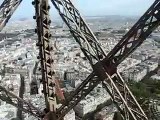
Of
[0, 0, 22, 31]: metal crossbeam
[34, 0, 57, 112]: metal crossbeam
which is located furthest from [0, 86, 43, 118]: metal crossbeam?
[0, 0, 22, 31]: metal crossbeam

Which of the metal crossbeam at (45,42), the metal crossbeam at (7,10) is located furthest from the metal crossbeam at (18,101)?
the metal crossbeam at (7,10)

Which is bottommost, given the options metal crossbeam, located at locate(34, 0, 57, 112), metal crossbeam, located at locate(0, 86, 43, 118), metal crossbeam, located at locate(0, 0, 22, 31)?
metal crossbeam, located at locate(0, 86, 43, 118)

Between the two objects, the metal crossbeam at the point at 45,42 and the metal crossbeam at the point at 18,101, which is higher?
the metal crossbeam at the point at 45,42

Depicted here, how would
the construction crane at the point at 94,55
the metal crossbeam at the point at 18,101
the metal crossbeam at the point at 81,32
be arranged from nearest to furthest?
the construction crane at the point at 94,55
the metal crossbeam at the point at 81,32
the metal crossbeam at the point at 18,101

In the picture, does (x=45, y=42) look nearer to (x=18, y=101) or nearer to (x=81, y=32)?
(x=81, y=32)

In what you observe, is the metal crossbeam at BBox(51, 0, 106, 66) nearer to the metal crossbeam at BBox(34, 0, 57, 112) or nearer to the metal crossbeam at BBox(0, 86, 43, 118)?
the metal crossbeam at BBox(34, 0, 57, 112)

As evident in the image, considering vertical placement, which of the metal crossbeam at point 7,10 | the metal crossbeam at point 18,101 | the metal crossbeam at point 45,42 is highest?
the metal crossbeam at point 7,10

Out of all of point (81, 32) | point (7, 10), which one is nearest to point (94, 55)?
point (81, 32)

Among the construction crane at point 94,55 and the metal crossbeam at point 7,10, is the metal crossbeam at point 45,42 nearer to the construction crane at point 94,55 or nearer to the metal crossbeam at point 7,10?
the construction crane at point 94,55
